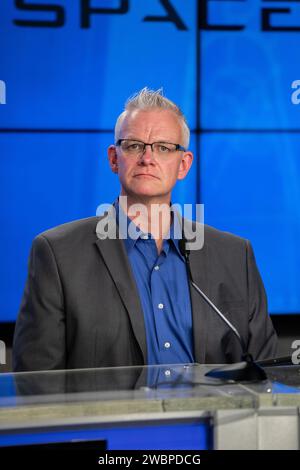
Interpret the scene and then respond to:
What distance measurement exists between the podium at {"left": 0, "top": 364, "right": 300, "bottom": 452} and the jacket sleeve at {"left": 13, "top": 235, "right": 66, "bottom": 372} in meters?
0.82

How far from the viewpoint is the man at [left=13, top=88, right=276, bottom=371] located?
6.90 feet

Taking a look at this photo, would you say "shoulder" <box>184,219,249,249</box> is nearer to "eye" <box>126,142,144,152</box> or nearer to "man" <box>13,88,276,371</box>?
"man" <box>13,88,276,371</box>

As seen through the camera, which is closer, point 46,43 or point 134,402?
point 134,402

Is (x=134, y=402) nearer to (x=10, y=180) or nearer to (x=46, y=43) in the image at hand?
(x=10, y=180)

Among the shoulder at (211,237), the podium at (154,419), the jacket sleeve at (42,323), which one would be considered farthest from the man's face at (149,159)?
the podium at (154,419)

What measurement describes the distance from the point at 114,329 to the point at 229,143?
1.40 m

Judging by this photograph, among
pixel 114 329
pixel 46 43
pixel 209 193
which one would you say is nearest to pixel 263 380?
pixel 114 329

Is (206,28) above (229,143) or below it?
above

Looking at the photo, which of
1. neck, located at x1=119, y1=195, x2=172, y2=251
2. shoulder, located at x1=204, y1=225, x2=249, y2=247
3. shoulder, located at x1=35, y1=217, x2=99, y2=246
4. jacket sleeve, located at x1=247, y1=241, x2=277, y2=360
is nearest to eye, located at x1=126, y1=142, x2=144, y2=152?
neck, located at x1=119, y1=195, x2=172, y2=251

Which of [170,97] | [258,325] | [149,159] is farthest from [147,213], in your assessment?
[170,97]

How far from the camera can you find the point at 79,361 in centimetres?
211

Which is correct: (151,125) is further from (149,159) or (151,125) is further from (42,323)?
(42,323)

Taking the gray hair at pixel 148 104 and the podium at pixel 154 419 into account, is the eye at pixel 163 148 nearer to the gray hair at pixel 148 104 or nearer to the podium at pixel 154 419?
the gray hair at pixel 148 104
